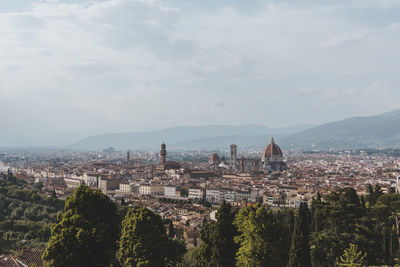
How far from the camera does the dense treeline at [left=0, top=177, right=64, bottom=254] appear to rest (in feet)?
81.4

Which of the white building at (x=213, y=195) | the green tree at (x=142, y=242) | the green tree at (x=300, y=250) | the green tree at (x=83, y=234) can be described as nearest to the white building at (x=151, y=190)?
the white building at (x=213, y=195)

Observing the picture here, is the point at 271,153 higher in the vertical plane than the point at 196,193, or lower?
higher

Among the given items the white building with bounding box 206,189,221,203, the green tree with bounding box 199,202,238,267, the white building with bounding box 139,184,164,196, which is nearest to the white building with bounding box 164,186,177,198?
the white building with bounding box 139,184,164,196

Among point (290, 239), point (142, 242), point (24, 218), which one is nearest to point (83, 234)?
point (142, 242)

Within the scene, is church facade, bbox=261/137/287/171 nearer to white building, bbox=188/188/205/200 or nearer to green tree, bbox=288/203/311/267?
white building, bbox=188/188/205/200

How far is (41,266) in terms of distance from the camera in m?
16.8

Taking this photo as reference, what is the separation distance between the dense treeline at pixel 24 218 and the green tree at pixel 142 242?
1252cm

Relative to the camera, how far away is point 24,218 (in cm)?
3375

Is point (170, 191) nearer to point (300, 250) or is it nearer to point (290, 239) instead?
point (290, 239)

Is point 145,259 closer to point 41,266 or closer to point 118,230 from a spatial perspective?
point 118,230

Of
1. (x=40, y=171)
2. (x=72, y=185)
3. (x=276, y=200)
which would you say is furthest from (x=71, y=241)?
(x=40, y=171)

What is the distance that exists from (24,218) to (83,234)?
24862mm

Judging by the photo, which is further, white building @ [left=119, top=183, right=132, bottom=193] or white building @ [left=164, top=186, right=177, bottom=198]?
white building @ [left=119, top=183, right=132, bottom=193]

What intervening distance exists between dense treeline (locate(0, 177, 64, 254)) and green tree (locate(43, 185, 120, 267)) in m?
12.7
